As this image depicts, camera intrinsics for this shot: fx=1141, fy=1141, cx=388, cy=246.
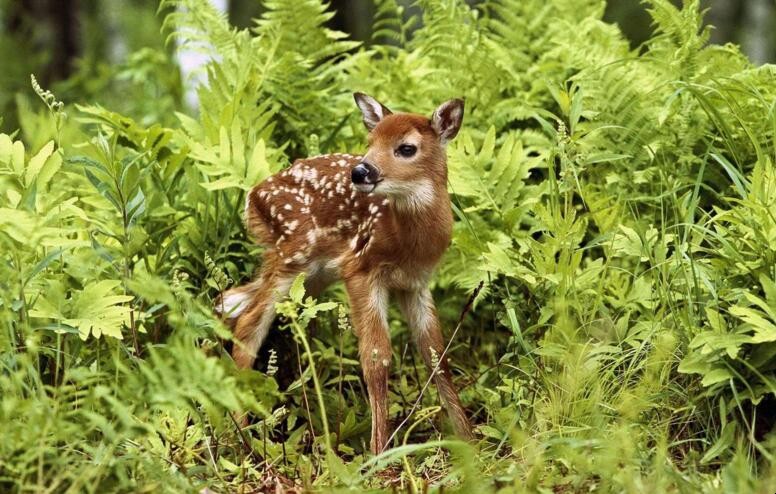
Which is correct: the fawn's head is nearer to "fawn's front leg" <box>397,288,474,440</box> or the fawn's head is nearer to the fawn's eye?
the fawn's eye

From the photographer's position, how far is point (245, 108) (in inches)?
235

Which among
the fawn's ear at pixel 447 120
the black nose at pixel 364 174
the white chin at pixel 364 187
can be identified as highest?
the fawn's ear at pixel 447 120

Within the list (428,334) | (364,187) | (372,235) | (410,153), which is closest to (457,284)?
(428,334)

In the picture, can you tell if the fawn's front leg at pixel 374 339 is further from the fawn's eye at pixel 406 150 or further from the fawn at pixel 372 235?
the fawn's eye at pixel 406 150

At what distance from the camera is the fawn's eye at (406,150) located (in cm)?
493

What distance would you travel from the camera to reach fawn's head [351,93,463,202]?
4844 mm

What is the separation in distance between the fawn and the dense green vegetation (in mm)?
219

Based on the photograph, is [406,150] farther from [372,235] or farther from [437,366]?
[437,366]

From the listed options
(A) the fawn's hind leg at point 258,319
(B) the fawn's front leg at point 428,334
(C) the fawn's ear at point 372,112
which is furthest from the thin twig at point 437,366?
(C) the fawn's ear at point 372,112

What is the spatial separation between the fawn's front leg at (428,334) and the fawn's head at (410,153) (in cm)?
48

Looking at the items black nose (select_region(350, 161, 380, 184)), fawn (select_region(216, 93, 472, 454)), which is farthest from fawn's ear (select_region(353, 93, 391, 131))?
black nose (select_region(350, 161, 380, 184))

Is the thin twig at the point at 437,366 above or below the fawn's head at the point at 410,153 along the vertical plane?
below

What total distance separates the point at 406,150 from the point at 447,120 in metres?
0.25

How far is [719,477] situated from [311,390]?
1.97m
